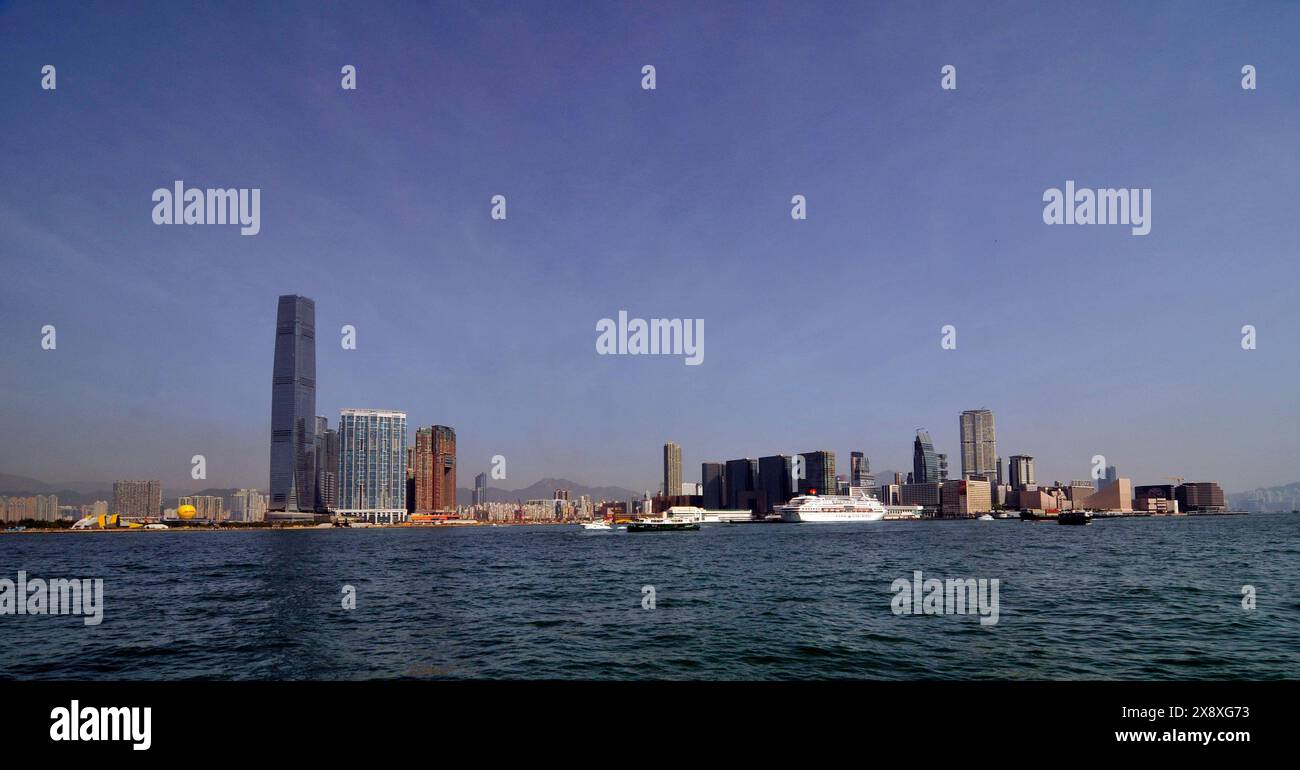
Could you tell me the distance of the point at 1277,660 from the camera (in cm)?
1831

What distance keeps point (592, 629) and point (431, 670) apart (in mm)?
7391

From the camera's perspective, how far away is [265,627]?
84.5 ft

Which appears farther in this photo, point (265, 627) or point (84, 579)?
point (84, 579)

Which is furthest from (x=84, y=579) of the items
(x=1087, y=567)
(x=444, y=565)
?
(x=1087, y=567)

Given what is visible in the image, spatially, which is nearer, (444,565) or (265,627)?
(265,627)

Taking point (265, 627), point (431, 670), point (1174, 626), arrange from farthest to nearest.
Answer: point (265, 627), point (1174, 626), point (431, 670)
